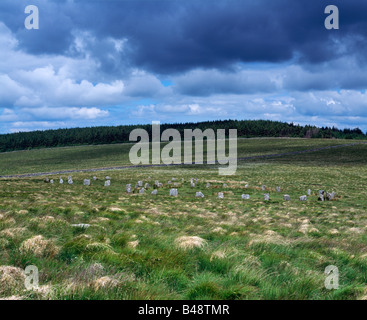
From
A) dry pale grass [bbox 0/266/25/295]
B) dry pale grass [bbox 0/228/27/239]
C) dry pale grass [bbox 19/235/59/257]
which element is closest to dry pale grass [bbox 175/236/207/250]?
dry pale grass [bbox 19/235/59/257]

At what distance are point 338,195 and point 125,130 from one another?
174079 millimetres

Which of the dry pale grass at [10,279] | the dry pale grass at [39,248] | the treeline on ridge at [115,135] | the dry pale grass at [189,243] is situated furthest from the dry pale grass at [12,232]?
the treeline on ridge at [115,135]

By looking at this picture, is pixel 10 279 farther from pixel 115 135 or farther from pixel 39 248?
pixel 115 135

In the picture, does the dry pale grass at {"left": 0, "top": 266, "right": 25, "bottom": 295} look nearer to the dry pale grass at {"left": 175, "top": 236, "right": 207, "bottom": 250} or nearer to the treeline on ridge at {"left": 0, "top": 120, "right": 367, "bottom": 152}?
the dry pale grass at {"left": 175, "top": 236, "right": 207, "bottom": 250}

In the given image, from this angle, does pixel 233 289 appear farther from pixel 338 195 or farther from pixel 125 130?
pixel 125 130

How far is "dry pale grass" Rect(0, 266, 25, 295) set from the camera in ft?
13.2

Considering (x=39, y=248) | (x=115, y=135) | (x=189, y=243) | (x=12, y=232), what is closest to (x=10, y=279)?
(x=39, y=248)

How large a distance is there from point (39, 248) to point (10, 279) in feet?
4.88

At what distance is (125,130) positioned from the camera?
628 ft

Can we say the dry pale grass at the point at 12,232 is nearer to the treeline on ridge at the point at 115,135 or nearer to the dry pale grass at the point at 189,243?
the dry pale grass at the point at 189,243

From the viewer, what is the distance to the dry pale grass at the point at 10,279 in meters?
4.02

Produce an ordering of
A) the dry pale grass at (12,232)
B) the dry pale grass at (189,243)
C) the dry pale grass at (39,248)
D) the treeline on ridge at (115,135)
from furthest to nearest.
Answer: the treeline on ridge at (115,135)
the dry pale grass at (189,243)
the dry pale grass at (12,232)
the dry pale grass at (39,248)

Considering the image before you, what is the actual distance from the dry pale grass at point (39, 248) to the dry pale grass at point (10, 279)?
996mm

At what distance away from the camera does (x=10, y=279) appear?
4180 millimetres
